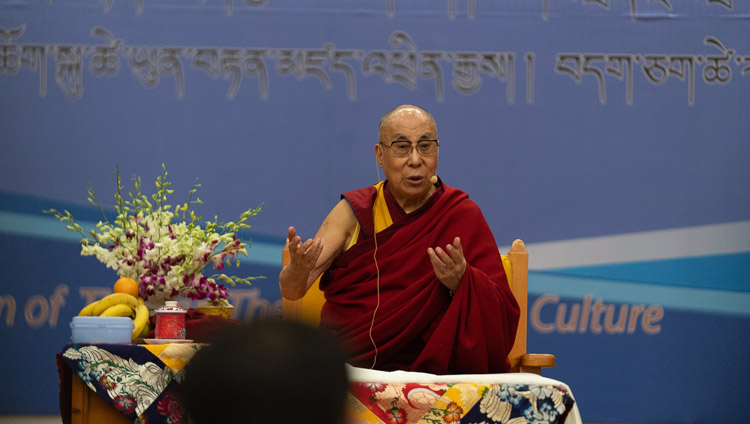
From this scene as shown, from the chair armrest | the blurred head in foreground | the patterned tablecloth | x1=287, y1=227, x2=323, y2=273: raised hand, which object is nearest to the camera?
the blurred head in foreground

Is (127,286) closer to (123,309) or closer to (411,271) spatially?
(123,309)

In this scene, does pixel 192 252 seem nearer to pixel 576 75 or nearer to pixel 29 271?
pixel 29 271

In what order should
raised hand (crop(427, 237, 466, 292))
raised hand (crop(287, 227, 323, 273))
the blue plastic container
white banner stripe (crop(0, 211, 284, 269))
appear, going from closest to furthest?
the blue plastic container → raised hand (crop(427, 237, 466, 292)) → raised hand (crop(287, 227, 323, 273)) → white banner stripe (crop(0, 211, 284, 269))

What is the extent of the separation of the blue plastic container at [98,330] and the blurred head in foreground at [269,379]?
75.1 inches

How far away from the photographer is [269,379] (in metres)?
0.69

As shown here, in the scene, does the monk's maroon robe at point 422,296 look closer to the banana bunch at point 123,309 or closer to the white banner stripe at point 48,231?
the banana bunch at point 123,309

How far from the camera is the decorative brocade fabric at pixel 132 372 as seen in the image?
2.33m

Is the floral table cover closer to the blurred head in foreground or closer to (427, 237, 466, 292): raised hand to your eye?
(427, 237, 466, 292): raised hand

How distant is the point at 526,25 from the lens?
175 inches

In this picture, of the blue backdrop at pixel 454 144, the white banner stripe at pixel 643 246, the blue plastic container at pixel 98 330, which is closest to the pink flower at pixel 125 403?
the blue plastic container at pixel 98 330

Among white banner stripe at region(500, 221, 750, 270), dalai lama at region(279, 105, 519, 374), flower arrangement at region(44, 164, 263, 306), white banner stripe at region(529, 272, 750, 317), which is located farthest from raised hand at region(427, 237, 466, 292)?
white banner stripe at region(529, 272, 750, 317)

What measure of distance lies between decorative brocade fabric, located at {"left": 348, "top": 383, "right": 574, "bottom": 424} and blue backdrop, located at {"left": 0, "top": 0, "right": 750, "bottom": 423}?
7.12 ft

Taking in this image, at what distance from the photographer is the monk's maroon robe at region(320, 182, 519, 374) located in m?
2.72

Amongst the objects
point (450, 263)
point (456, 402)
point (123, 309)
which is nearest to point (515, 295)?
point (450, 263)
